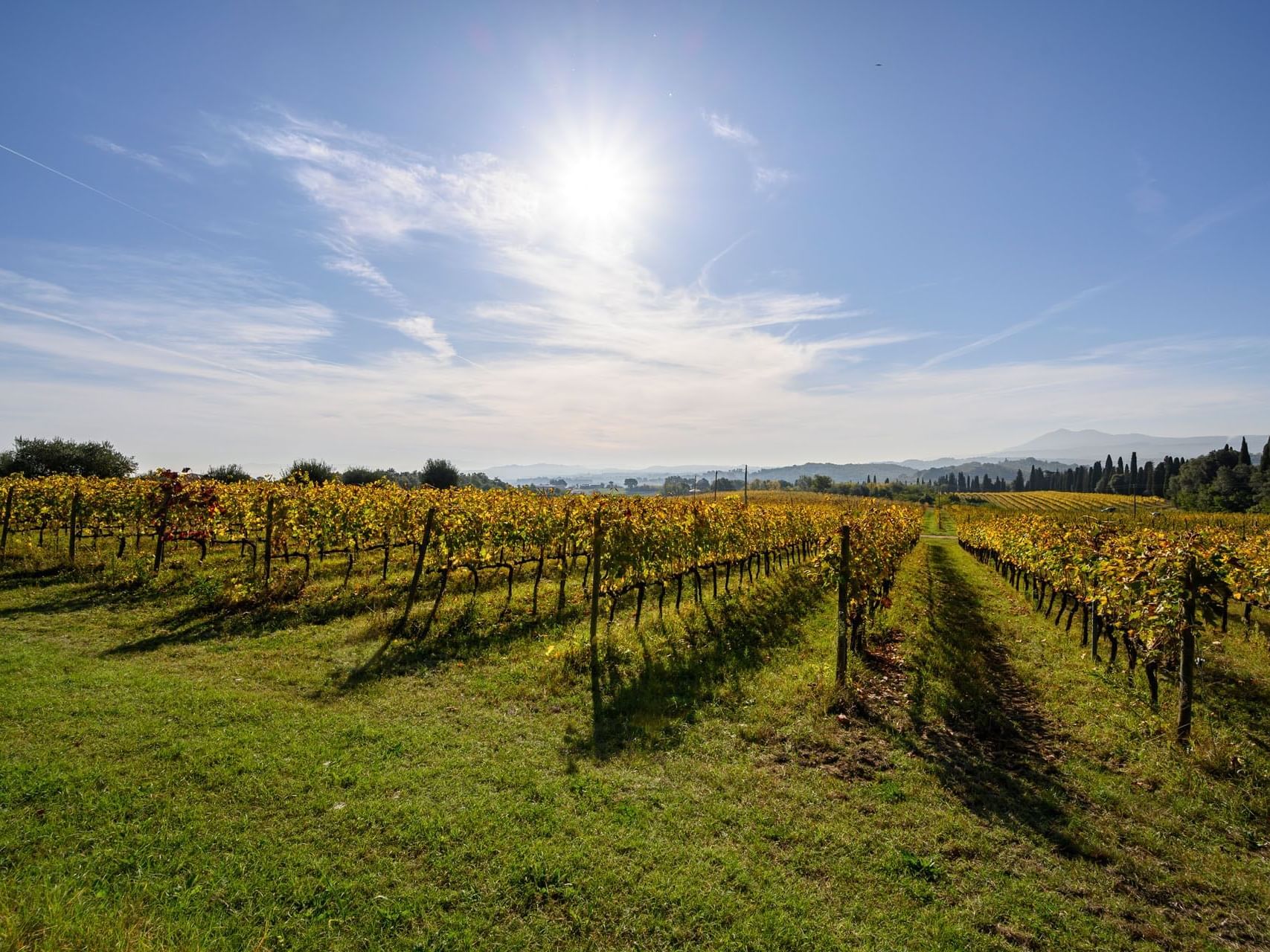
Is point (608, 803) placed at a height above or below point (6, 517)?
below

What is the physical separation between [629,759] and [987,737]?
18.1 feet

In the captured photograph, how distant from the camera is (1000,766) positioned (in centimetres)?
722

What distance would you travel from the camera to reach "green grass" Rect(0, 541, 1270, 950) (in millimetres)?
4445

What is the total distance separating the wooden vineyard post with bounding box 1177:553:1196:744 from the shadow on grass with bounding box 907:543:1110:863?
1.61 meters

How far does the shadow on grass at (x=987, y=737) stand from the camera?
6.10 metres

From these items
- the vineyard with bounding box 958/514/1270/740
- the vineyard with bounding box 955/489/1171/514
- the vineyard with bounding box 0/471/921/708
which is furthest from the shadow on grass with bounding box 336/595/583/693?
the vineyard with bounding box 955/489/1171/514

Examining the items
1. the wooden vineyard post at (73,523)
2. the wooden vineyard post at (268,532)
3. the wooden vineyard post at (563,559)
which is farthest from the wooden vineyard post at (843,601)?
the wooden vineyard post at (73,523)

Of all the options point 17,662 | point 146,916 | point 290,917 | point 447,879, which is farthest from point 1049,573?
point 17,662

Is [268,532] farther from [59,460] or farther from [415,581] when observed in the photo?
[59,460]

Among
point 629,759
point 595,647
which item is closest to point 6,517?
point 595,647

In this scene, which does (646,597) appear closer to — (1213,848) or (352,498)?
(352,498)

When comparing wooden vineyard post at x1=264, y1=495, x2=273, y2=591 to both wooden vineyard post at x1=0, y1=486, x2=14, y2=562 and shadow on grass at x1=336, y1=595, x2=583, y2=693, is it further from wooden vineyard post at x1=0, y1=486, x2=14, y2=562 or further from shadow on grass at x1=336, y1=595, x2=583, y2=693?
wooden vineyard post at x1=0, y1=486, x2=14, y2=562

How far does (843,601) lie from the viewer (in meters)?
9.85

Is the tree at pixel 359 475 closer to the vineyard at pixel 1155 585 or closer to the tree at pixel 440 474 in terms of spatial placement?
the tree at pixel 440 474
